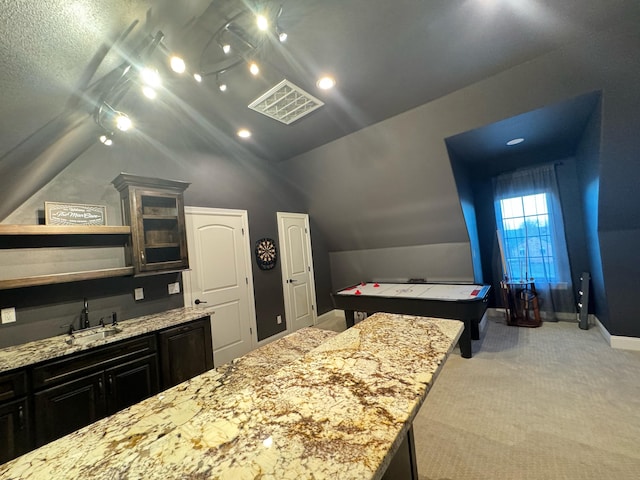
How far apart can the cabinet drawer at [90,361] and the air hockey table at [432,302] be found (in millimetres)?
2471

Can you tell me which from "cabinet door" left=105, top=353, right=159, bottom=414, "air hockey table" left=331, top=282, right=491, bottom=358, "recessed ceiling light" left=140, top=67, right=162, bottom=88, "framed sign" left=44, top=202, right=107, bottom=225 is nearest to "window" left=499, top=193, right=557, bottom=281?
"air hockey table" left=331, top=282, right=491, bottom=358

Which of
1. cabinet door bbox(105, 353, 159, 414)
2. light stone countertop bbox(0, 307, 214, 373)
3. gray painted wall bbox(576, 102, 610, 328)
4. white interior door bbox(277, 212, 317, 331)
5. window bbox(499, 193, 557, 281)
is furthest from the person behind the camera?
white interior door bbox(277, 212, 317, 331)

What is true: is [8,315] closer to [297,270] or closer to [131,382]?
[131,382]

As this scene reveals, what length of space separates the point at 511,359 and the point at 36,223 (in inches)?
195

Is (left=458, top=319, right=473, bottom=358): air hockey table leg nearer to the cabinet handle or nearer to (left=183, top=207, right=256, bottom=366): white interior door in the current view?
(left=183, top=207, right=256, bottom=366): white interior door

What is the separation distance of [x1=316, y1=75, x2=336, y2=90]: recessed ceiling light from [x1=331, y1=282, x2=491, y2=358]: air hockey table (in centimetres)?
251

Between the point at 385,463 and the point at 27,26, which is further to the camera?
the point at 27,26

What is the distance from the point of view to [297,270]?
15.3 feet

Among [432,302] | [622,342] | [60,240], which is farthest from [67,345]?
[622,342]

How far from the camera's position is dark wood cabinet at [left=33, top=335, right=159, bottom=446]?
5.85 ft

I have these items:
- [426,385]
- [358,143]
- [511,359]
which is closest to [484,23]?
[358,143]

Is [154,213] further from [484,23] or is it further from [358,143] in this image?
[484,23]

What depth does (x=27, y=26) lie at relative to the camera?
104cm

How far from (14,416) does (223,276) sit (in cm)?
208
